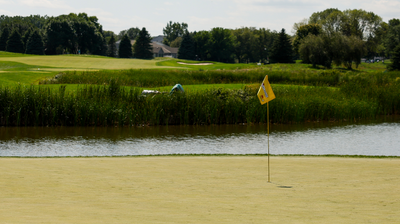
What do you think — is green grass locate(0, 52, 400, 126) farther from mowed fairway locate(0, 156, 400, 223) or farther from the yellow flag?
the yellow flag

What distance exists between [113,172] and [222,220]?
3.83 metres

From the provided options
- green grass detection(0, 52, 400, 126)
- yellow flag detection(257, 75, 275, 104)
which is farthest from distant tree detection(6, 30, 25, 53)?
yellow flag detection(257, 75, 275, 104)

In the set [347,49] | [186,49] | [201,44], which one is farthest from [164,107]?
[201,44]

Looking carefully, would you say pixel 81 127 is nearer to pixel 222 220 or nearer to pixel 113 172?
pixel 113 172

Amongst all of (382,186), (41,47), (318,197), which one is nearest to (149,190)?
(318,197)

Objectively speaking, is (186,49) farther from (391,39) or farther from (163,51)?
(391,39)

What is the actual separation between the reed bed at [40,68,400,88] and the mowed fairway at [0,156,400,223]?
2052 centimetres

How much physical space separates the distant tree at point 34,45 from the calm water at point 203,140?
72.6m

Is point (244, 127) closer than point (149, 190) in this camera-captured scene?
No

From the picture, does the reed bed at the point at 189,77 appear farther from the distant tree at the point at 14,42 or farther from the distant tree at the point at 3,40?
the distant tree at the point at 3,40

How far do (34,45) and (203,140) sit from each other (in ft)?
259

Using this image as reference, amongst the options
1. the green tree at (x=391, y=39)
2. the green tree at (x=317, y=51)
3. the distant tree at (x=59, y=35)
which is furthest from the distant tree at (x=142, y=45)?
the green tree at (x=391, y=39)

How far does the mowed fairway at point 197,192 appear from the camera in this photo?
5.21 metres

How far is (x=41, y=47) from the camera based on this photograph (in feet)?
281
